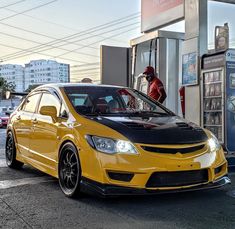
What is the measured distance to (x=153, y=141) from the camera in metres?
4.93

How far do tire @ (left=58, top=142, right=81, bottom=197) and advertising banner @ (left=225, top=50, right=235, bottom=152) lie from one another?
150 inches

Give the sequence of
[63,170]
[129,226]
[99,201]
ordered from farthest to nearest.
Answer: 1. [63,170]
2. [99,201]
3. [129,226]

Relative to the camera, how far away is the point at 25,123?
23.6 feet

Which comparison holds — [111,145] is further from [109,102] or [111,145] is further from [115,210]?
[109,102]

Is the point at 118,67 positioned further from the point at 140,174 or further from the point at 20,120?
the point at 140,174

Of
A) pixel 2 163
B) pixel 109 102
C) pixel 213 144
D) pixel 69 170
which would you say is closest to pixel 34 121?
pixel 109 102

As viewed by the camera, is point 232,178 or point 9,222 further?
point 232,178

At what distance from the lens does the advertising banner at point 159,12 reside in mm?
10227

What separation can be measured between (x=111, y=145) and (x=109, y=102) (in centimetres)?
153

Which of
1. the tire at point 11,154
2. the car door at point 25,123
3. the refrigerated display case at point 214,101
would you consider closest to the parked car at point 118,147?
the car door at point 25,123

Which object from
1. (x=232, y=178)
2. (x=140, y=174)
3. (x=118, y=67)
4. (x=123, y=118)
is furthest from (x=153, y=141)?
(x=118, y=67)

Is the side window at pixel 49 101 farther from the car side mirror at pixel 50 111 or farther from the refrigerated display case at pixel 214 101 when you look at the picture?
the refrigerated display case at pixel 214 101

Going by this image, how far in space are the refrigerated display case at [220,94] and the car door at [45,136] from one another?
3.56m

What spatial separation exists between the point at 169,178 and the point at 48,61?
1752 inches
